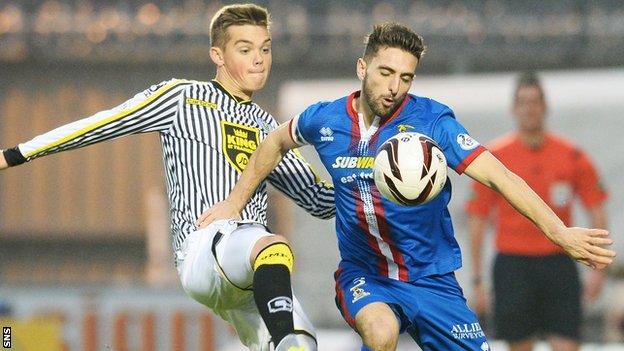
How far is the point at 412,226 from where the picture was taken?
5.75m

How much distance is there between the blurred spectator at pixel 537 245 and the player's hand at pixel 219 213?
11.0ft

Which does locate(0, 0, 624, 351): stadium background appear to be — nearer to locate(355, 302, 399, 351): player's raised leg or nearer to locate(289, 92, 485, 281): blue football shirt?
locate(289, 92, 485, 281): blue football shirt

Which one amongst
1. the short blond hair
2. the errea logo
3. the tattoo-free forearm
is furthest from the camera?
the short blond hair

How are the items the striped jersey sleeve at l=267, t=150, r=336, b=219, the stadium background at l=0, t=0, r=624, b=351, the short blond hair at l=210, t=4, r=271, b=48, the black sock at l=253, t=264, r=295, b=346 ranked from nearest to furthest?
the black sock at l=253, t=264, r=295, b=346, the short blond hair at l=210, t=4, r=271, b=48, the striped jersey sleeve at l=267, t=150, r=336, b=219, the stadium background at l=0, t=0, r=624, b=351

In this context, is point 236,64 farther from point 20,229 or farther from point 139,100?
point 20,229

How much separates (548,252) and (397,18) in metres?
8.30

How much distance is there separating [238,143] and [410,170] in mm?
1199

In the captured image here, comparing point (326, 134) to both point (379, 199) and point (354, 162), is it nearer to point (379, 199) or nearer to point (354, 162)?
point (354, 162)

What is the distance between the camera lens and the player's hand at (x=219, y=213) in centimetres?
587

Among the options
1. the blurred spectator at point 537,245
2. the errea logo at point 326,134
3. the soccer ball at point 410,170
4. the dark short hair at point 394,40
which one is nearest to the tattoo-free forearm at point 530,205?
the soccer ball at point 410,170

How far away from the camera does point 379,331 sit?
552 cm

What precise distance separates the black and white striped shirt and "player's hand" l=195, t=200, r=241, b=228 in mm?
100

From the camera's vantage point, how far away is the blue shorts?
5.75 m

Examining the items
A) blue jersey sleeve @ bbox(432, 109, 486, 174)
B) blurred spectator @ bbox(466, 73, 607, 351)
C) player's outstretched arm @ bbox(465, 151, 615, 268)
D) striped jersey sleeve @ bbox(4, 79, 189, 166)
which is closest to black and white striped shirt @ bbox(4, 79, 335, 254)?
striped jersey sleeve @ bbox(4, 79, 189, 166)
